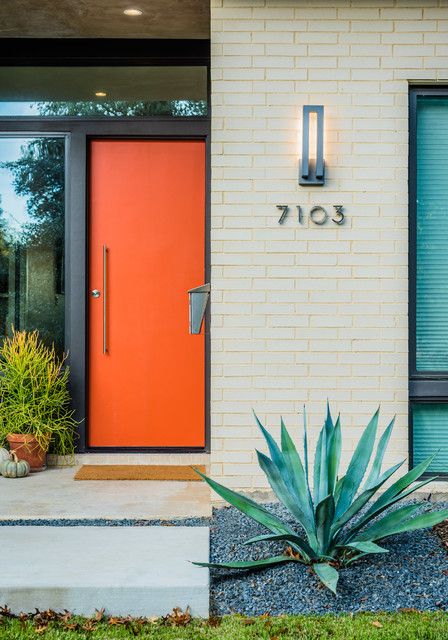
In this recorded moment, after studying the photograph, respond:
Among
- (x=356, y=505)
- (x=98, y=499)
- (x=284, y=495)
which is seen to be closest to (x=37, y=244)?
(x=98, y=499)

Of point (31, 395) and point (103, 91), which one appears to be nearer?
point (31, 395)

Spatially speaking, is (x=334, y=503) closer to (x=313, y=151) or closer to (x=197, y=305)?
(x=197, y=305)

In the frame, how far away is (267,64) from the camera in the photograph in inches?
198

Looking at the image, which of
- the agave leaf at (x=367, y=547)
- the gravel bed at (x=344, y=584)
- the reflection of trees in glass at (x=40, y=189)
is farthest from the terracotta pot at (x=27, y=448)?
the agave leaf at (x=367, y=547)

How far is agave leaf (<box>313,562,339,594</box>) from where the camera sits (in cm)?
333

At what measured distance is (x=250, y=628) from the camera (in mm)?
3262

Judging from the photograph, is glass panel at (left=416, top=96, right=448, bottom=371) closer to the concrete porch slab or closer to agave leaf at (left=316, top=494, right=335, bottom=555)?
the concrete porch slab

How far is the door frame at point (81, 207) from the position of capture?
6.25 meters

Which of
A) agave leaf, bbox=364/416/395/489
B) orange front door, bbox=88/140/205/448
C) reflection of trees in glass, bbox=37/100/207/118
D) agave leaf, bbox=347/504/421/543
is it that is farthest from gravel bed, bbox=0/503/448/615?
reflection of trees in glass, bbox=37/100/207/118

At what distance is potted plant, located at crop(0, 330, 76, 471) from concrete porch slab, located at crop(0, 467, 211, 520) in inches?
9.2

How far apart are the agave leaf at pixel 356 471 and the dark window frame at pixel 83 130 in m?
2.54

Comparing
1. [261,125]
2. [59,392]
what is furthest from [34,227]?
[261,125]

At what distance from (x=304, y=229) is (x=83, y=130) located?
2.19m

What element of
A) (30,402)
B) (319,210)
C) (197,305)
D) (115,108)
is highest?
(115,108)
